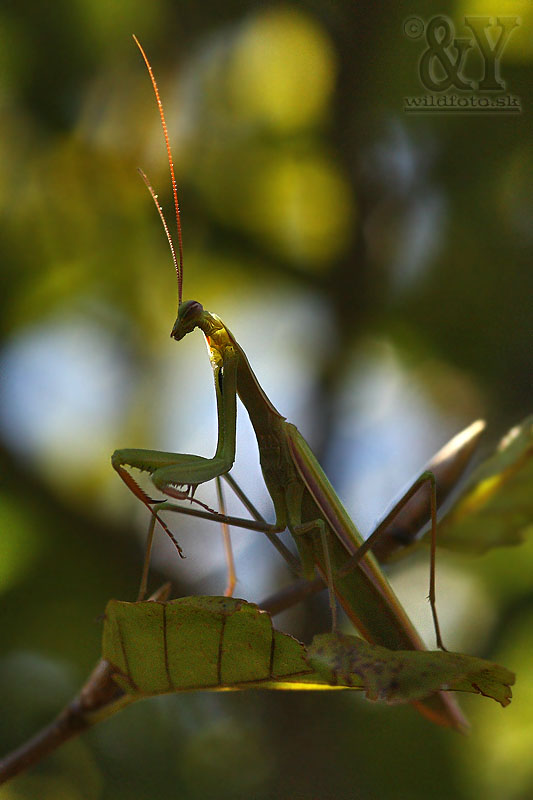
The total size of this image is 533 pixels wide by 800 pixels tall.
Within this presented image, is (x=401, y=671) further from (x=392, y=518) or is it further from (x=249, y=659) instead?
(x=392, y=518)

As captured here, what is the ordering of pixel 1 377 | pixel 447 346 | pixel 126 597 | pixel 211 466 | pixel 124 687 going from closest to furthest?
1. pixel 124 687
2. pixel 211 466
3. pixel 126 597
4. pixel 1 377
5. pixel 447 346

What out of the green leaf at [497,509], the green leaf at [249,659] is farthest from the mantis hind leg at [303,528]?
the green leaf at [249,659]

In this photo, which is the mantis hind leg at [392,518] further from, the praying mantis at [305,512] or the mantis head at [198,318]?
the mantis head at [198,318]

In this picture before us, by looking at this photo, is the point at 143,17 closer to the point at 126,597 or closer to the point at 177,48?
the point at 177,48

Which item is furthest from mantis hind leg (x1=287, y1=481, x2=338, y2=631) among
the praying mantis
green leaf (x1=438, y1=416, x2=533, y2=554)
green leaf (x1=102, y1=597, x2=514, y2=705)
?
green leaf (x1=102, y1=597, x2=514, y2=705)

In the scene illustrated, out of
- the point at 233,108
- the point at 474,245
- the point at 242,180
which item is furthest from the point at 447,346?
the point at 233,108

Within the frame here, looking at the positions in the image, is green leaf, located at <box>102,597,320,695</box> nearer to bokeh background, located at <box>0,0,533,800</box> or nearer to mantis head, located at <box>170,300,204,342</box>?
mantis head, located at <box>170,300,204,342</box>

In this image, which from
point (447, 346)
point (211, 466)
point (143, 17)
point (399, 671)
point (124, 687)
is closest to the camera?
point (399, 671)
